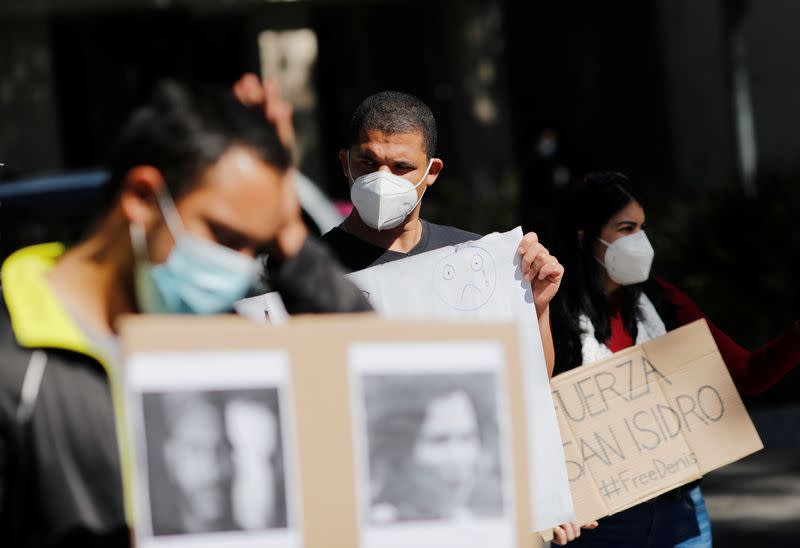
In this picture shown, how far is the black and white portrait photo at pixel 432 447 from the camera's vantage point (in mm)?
2199

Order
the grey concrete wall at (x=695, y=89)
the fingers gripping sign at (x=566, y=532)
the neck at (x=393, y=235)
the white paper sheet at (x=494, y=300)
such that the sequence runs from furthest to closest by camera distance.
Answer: the grey concrete wall at (x=695, y=89), the neck at (x=393, y=235), the fingers gripping sign at (x=566, y=532), the white paper sheet at (x=494, y=300)

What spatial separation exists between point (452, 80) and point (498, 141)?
0.85 m

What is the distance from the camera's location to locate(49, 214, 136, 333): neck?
2168mm

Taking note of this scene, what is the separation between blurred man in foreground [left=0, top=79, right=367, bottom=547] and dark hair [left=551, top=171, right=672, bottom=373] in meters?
1.99

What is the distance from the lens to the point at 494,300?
3535 mm

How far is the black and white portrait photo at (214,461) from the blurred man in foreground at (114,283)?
75 millimetres

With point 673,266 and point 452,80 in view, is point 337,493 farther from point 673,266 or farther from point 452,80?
point 452,80

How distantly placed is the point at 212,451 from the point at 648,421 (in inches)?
84.4

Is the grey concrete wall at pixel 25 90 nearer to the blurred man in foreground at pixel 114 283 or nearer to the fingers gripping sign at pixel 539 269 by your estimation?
the fingers gripping sign at pixel 539 269

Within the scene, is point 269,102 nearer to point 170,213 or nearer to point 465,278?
point 170,213

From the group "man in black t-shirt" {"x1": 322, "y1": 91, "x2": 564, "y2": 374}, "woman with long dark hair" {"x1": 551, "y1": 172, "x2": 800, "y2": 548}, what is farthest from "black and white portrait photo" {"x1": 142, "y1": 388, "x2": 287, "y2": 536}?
"woman with long dark hair" {"x1": 551, "y1": 172, "x2": 800, "y2": 548}

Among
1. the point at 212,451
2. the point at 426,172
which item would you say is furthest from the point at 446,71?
the point at 212,451

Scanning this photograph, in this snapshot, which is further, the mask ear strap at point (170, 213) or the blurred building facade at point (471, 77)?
the blurred building facade at point (471, 77)

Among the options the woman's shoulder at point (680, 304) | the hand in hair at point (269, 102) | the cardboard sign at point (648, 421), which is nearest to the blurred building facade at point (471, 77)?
the woman's shoulder at point (680, 304)
